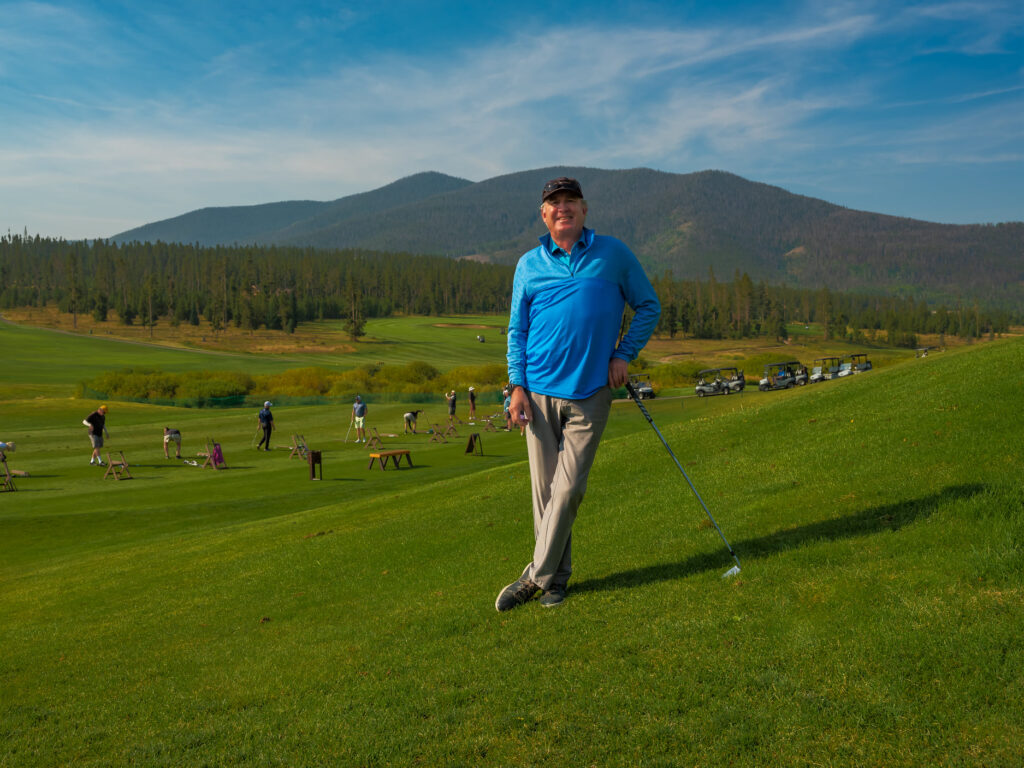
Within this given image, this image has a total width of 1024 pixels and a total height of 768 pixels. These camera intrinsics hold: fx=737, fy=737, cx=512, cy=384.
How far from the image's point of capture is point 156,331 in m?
179

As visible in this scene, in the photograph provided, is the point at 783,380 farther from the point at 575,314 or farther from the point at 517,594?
the point at 575,314

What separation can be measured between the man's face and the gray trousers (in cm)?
136

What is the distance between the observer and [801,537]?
6.95 meters

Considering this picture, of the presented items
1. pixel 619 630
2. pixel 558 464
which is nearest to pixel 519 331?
pixel 558 464

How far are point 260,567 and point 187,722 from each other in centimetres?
636

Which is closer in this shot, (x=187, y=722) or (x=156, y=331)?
(x=187, y=722)

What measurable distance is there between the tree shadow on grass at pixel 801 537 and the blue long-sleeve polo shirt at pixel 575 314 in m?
1.92

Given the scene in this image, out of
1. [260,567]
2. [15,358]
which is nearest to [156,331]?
[15,358]

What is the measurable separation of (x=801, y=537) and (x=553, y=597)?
2460 millimetres

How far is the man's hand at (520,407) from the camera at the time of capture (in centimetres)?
626

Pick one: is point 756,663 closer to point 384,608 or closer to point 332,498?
Result: point 384,608

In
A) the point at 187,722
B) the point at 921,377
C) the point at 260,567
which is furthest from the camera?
the point at 921,377

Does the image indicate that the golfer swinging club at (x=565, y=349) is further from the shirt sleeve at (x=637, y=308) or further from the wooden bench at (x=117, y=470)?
the wooden bench at (x=117, y=470)

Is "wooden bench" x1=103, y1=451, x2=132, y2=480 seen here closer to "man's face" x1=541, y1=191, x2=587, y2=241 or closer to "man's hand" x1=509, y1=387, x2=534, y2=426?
"man's hand" x1=509, y1=387, x2=534, y2=426
